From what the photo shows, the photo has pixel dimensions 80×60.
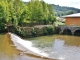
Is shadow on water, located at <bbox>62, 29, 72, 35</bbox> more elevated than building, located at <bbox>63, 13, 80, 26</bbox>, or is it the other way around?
building, located at <bbox>63, 13, 80, 26</bbox>

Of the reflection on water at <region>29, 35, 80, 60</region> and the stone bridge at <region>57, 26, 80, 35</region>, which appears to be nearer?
the reflection on water at <region>29, 35, 80, 60</region>

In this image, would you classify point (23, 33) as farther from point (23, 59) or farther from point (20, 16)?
point (23, 59)

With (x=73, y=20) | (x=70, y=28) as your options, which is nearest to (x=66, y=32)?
(x=70, y=28)

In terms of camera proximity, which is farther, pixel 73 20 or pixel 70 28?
pixel 73 20

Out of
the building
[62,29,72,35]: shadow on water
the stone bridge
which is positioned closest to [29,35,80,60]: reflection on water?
the stone bridge

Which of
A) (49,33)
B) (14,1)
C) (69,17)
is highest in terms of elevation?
(14,1)

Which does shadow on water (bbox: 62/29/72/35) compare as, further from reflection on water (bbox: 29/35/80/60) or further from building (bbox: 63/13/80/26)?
reflection on water (bbox: 29/35/80/60)

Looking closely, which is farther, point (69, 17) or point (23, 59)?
point (69, 17)

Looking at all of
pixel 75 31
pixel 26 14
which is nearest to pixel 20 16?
pixel 26 14

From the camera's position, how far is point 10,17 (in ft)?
199

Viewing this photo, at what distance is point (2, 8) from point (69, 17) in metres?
19.6

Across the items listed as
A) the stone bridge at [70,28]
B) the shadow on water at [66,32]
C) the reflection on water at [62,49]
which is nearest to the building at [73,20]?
the shadow on water at [66,32]

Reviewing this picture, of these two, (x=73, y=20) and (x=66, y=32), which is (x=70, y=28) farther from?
(x=73, y=20)

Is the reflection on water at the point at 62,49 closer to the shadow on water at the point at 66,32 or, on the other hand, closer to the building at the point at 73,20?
the shadow on water at the point at 66,32
